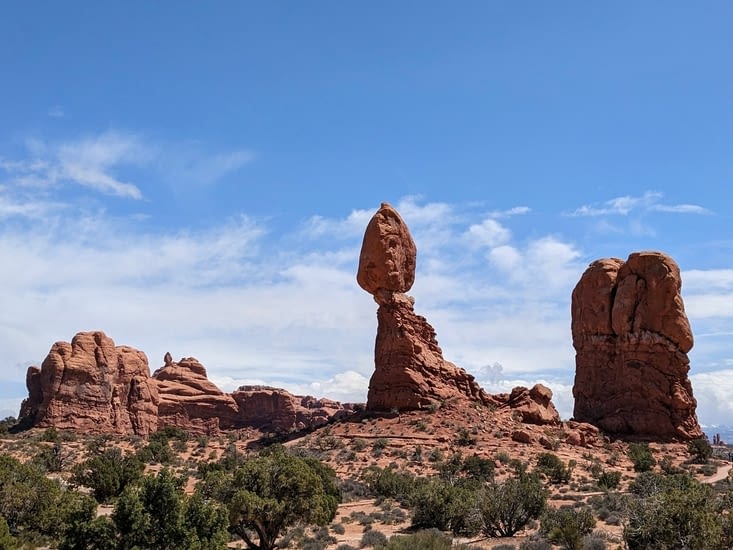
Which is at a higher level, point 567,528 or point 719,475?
point 719,475

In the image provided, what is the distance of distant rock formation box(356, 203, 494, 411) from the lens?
45594 mm

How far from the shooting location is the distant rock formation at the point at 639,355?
48.5 m

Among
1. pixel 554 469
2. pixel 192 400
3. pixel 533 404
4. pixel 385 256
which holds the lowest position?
pixel 554 469

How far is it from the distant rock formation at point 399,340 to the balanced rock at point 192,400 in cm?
2748

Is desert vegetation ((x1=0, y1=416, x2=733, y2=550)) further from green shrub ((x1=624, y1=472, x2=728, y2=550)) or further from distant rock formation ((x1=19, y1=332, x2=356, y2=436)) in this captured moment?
distant rock formation ((x1=19, y1=332, x2=356, y2=436))

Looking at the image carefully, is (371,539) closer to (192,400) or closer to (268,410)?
(192,400)

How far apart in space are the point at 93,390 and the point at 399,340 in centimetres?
2498

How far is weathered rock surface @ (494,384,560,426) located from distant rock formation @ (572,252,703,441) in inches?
189

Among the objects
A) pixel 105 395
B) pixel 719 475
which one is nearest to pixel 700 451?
pixel 719 475

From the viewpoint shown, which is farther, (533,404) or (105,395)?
(105,395)

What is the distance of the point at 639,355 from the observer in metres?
49.8

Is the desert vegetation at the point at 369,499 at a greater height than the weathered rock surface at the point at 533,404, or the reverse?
the weathered rock surface at the point at 533,404

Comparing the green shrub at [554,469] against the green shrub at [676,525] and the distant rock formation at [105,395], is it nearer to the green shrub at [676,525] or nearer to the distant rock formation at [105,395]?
the green shrub at [676,525]

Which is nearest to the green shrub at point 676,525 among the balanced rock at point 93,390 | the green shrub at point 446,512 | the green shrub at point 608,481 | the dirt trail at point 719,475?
the green shrub at point 446,512
